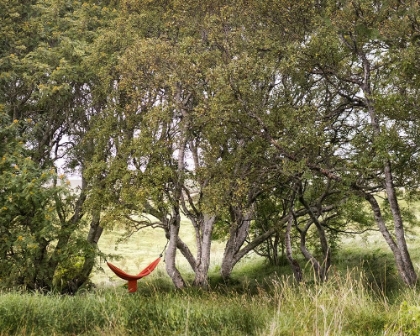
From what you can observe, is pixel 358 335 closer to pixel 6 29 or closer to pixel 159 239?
pixel 6 29

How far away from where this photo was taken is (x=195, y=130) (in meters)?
13.9

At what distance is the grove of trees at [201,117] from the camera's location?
10.3 m

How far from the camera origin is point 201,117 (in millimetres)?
11523

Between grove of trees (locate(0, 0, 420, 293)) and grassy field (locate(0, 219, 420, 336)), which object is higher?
grove of trees (locate(0, 0, 420, 293))

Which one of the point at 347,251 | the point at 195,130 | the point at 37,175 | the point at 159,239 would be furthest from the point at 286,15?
the point at 159,239

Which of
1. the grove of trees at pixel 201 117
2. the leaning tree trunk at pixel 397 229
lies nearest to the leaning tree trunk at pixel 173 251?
the grove of trees at pixel 201 117

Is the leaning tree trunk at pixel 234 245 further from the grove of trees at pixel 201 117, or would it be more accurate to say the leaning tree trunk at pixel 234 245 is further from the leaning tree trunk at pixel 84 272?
the leaning tree trunk at pixel 84 272

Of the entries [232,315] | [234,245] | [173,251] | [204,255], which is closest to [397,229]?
[232,315]

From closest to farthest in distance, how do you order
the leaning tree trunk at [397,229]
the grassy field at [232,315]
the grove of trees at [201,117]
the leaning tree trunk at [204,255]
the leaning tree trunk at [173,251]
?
the grassy field at [232,315] → the leaning tree trunk at [397,229] → the grove of trees at [201,117] → the leaning tree trunk at [173,251] → the leaning tree trunk at [204,255]

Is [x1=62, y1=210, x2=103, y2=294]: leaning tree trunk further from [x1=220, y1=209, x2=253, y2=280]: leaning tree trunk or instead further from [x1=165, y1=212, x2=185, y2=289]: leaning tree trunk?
[x1=220, y1=209, x2=253, y2=280]: leaning tree trunk

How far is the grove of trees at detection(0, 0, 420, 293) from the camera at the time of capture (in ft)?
33.8

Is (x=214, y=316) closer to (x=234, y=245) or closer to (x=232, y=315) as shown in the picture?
(x=232, y=315)

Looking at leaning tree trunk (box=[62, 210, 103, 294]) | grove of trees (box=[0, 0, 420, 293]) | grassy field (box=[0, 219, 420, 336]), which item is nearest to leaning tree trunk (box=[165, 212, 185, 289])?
grove of trees (box=[0, 0, 420, 293])

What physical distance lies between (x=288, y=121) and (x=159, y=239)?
20586 mm
